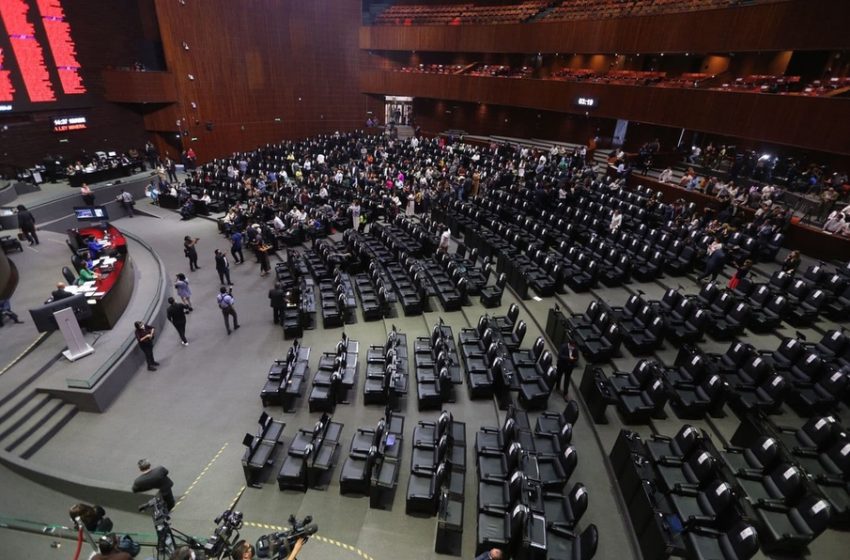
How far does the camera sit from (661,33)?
1820 centimetres

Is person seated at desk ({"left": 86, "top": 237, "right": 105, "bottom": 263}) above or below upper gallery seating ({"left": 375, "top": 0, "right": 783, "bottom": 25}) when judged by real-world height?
below

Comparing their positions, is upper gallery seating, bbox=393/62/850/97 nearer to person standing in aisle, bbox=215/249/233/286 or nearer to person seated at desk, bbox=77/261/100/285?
person standing in aisle, bbox=215/249/233/286

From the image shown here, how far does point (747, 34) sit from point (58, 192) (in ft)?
91.3

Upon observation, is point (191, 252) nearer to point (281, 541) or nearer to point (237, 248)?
point (237, 248)

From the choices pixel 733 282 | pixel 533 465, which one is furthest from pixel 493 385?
pixel 733 282

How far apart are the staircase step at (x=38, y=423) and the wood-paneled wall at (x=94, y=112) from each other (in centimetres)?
1746

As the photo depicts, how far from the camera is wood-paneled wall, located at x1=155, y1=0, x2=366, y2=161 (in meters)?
23.9

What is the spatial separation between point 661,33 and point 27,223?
81.0 feet

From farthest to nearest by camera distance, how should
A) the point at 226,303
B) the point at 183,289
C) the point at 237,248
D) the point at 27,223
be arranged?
1. the point at 237,248
2. the point at 27,223
3. the point at 183,289
4. the point at 226,303

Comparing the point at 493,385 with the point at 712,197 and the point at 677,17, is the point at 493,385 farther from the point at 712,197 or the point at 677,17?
the point at 677,17

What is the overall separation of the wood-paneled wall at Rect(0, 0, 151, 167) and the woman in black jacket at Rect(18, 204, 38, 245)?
786 cm

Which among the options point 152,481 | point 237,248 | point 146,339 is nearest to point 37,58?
point 237,248

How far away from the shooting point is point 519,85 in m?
24.4

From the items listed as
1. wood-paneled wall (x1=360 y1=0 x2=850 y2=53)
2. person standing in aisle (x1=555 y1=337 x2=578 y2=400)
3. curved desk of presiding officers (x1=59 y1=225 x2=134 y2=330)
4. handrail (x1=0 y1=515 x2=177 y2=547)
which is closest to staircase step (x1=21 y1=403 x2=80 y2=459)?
curved desk of presiding officers (x1=59 y1=225 x2=134 y2=330)
